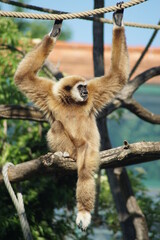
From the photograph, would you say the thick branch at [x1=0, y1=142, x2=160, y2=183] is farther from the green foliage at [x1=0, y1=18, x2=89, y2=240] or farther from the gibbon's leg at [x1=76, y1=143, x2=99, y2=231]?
the green foliage at [x1=0, y1=18, x2=89, y2=240]

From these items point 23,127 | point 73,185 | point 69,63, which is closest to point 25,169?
point 73,185

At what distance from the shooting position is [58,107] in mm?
5070

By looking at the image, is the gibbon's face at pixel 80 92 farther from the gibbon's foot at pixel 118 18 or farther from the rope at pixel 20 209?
the rope at pixel 20 209

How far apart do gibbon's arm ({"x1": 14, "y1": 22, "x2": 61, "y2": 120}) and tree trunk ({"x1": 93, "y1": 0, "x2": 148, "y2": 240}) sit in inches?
55.0

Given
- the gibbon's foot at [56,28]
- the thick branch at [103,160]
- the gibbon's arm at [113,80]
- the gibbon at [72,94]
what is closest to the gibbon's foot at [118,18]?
the gibbon at [72,94]

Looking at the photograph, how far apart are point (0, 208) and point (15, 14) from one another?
8.49 ft

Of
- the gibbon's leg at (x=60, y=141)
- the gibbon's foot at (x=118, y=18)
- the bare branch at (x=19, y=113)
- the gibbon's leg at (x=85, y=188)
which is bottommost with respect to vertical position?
the gibbon's leg at (x=85, y=188)

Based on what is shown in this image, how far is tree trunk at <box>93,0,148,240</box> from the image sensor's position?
6.23m

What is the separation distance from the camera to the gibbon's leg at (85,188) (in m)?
4.59

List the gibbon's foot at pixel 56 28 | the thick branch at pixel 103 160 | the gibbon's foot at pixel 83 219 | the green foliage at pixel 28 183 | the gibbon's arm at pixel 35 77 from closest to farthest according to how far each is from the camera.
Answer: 1. the thick branch at pixel 103 160
2. the gibbon's foot at pixel 83 219
3. the gibbon's foot at pixel 56 28
4. the gibbon's arm at pixel 35 77
5. the green foliage at pixel 28 183

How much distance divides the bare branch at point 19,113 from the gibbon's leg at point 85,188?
1227 millimetres

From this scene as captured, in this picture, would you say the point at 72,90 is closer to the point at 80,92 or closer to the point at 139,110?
the point at 80,92

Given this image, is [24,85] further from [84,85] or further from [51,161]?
[51,161]

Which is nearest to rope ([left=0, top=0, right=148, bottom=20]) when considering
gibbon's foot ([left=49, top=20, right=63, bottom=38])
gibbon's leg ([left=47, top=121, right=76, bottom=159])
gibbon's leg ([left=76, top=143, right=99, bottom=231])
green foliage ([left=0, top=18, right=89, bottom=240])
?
gibbon's foot ([left=49, top=20, right=63, bottom=38])
